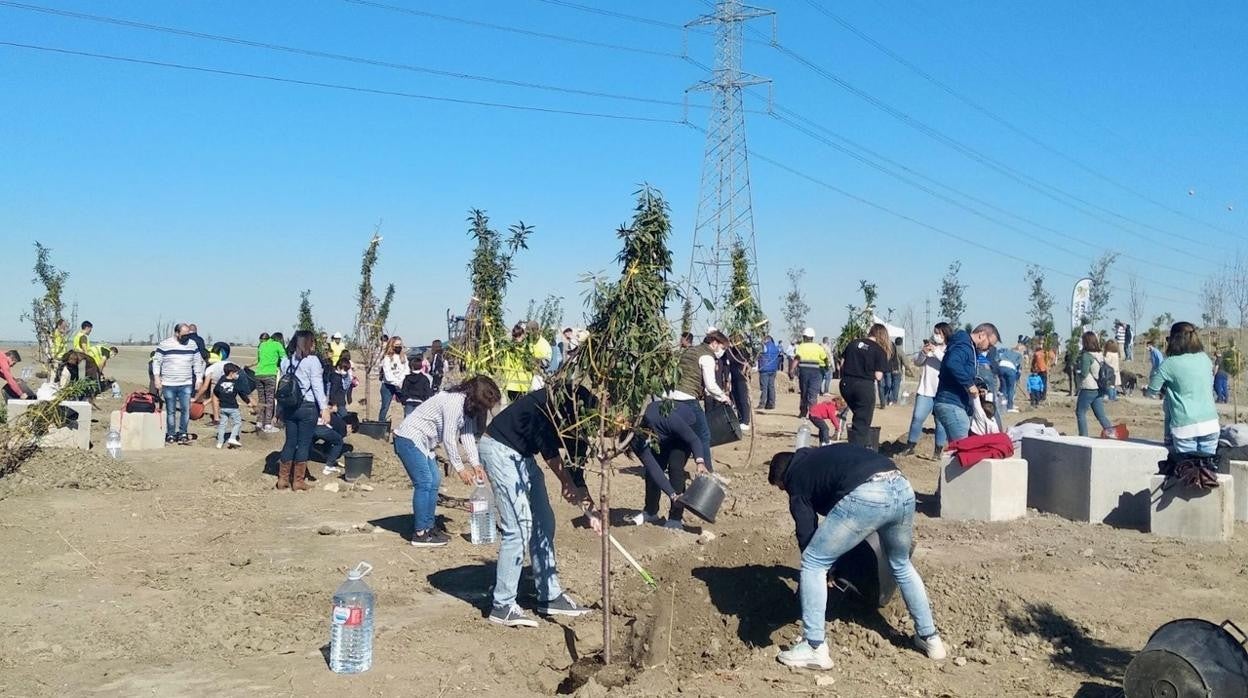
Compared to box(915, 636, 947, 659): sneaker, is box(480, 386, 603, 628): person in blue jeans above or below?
above

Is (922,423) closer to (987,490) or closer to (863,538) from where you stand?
(987,490)

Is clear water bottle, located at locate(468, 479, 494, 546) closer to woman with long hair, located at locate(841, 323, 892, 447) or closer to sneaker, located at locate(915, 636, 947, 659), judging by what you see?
sneaker, located at locate(915, 636, 947, 659)

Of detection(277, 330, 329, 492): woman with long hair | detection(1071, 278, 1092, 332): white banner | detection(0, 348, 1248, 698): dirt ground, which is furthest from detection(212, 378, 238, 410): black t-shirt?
detection(1071, 278, 1092, 332): white banner

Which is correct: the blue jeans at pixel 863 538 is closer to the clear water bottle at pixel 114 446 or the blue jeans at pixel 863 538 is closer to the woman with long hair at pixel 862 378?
the woman with long hair at pixel 862 378

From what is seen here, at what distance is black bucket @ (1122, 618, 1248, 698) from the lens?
4.54 metres

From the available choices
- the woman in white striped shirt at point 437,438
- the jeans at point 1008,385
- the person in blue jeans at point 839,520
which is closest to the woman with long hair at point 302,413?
the woman in white striped shirt at point 437,438

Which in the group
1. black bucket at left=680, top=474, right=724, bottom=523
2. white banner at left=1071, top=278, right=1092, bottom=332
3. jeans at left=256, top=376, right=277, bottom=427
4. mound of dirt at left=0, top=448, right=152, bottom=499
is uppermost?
white banner at left=1071, top=278, right=1092, bottom=332

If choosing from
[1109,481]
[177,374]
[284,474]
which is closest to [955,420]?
[1109,481]

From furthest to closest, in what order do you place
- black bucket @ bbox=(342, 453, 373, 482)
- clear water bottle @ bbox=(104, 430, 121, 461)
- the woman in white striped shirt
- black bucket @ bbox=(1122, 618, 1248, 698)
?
clear water bottle @ bbox=(104, 430, 121, 461) → black bucket @ bbox=(342, 453, 373, 482) → the woman in white striped shirt → black bucket @ bbox=(1122, 618, 1248, 698)

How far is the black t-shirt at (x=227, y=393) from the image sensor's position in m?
14.3

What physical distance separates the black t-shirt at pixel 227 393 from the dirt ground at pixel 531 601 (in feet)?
12.7

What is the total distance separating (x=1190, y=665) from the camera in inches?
180

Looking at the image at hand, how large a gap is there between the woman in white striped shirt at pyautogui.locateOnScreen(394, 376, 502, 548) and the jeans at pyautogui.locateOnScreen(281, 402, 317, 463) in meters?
2.32

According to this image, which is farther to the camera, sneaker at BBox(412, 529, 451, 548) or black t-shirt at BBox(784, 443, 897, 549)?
sneaker at BBox(412, 529, 451, 548)
